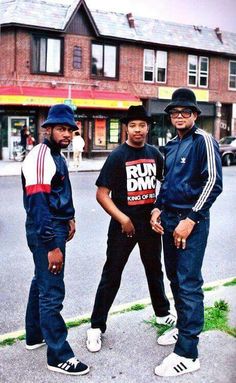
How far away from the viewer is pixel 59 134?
3.20m

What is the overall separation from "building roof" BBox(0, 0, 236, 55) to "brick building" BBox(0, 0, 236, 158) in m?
Result: 0.06

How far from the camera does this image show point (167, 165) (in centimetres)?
343

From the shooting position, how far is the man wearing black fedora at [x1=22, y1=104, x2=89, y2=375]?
2.99 m

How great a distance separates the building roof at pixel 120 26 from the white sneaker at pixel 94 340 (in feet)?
71.7

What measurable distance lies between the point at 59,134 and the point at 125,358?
162 cm

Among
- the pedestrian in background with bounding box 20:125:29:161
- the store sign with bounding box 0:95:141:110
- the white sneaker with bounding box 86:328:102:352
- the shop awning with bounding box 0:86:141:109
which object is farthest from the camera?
the pedestrian in background with bounding box 20:125:29:161

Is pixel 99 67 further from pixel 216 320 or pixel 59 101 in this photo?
pixel 216 320

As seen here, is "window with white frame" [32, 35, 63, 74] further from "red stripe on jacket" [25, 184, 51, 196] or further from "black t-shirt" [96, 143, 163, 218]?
"red stripe on jacket" [25, 184, 51, 196]

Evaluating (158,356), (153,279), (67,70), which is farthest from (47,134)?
(67,70)

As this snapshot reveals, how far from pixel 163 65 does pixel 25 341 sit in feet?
86.3

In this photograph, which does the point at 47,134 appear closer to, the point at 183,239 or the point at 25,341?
the point at 183,239

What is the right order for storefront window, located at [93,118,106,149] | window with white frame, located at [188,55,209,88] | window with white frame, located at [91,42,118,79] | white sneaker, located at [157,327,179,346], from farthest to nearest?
1. window with white frame, located at [188,55,209,88]
2. storefront window, located at [93,118,106,149]
3. window with white frame, located at [91,42,118,79]
4. white sneaker, located at [157,327,179,346]

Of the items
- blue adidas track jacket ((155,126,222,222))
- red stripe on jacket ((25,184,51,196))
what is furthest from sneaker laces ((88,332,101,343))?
red stripe on jacket ((25,184,51,196))

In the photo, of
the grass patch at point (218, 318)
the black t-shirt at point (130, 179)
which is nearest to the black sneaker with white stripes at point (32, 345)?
the black t-shirt at point (130, 179)
